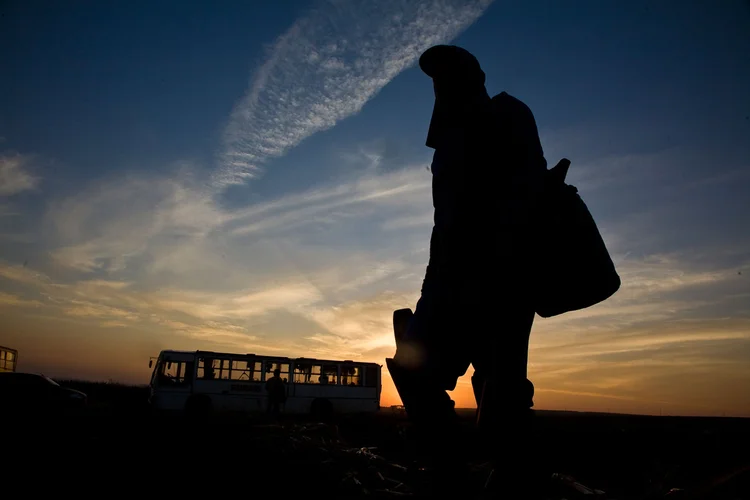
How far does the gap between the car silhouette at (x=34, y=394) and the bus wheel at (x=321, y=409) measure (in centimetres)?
1029

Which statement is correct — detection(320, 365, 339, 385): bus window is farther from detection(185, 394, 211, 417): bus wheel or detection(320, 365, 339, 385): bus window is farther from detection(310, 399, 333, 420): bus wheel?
detection(185, 394, 211, 417): bus wheel

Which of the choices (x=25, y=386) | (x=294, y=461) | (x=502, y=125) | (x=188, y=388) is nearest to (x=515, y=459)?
(x=502, y=125)

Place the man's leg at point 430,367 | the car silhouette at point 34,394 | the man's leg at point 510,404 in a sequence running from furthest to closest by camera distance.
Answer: the car silhouette at point 34,394 → the man's leg at point 430,367 → the man's leg at point 510,404

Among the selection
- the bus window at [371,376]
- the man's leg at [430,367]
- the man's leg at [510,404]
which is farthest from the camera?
the bus window at [371,376]

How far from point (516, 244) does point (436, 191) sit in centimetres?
50

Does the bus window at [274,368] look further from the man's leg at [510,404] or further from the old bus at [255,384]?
the man's leg at [510,404]

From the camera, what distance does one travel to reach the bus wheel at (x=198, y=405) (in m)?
20.7

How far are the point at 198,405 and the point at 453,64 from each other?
2230cm

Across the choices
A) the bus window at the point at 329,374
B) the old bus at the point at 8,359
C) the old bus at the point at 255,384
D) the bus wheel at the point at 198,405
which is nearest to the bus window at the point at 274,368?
the old bus at the point at 255,384

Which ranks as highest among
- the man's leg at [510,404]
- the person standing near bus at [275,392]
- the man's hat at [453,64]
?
the man's hat at [453,64]

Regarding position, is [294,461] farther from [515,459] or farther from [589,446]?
[589,446]

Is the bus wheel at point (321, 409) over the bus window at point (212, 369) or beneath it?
beneath

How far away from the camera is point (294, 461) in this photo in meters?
3.42

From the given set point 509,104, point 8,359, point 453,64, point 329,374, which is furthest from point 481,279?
point 8,359
